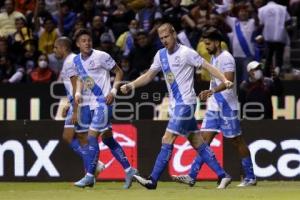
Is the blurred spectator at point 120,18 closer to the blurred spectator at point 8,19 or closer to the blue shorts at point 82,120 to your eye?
the blurred spectator at point 8,19

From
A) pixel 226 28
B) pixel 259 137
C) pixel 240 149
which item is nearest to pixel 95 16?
pixel 226 28

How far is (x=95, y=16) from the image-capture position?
2417 centimetres

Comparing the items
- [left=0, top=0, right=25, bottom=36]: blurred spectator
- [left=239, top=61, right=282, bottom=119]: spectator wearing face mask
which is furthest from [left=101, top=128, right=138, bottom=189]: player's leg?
[left=0, top=0, right=25, bottom=36]: blurred spectator

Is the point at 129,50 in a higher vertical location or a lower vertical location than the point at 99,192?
higher

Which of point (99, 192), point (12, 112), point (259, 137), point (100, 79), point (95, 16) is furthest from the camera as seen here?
point (95, 16)

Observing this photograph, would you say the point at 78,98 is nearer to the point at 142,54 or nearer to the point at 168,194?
the point at 168,194

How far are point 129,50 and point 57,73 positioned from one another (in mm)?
1566

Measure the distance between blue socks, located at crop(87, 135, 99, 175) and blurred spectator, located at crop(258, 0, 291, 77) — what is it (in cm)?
722

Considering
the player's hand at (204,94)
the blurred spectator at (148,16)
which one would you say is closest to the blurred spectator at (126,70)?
the blurred spectator at (148,16)

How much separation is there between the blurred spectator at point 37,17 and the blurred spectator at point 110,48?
2.46 m

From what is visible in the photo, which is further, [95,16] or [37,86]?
[95,16]

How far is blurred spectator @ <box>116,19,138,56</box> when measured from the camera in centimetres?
2319

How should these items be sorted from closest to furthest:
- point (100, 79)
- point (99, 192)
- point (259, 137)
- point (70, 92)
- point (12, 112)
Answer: point (99, 192)
point (100, 79)
point (70, 92)
point (259, 137)
point (12, 112)

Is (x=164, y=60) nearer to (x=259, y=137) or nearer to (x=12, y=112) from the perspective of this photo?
(x=259, y=137)
